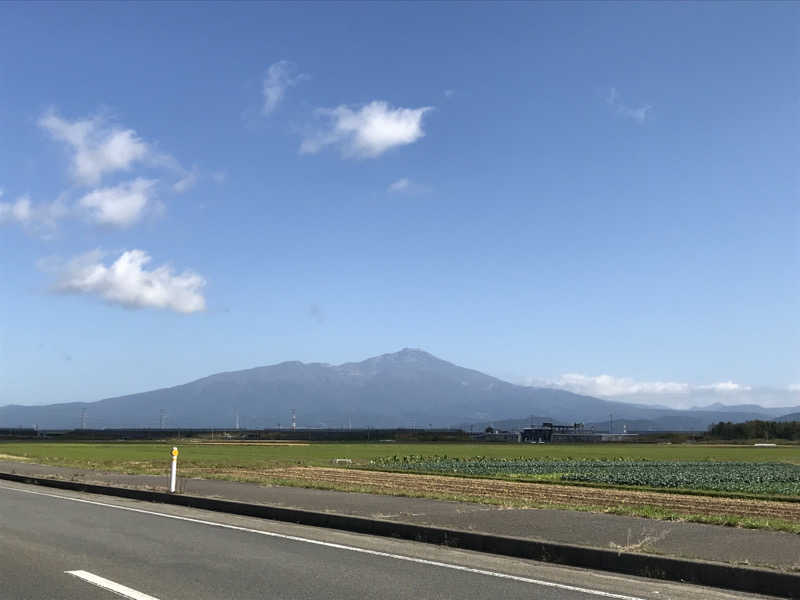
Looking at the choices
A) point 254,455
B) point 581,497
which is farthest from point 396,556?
point 254,455

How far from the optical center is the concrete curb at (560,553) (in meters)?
8.99

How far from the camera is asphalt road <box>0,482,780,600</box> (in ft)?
27.9

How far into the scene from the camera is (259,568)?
9844 millimetres

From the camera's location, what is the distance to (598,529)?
1267cm

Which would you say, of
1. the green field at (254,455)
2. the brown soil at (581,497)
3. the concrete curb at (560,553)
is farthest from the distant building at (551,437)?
the concrete curb at (560,553)

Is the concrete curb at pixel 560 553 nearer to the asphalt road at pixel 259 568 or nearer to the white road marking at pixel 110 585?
the asphalt road at pixel 259 568

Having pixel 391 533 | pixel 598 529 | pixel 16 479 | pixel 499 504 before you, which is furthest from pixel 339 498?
pixel 16 479

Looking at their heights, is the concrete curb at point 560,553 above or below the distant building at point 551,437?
above

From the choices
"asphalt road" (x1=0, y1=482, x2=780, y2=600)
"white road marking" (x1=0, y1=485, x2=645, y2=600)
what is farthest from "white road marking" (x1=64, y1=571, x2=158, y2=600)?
"white road marking" (x1=0, y1=485, x2=645, y2=600)

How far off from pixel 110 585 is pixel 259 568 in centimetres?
185

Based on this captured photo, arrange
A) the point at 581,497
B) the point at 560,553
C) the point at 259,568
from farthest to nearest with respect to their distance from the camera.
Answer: the point at 581,497, the point at 560,553, the point at 259,568

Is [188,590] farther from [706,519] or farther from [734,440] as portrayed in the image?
[734,440]

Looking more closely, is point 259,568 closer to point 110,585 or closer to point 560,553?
point 110,585

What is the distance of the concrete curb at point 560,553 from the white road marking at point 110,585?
5.22 meters
